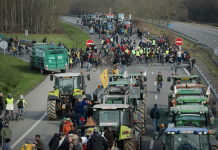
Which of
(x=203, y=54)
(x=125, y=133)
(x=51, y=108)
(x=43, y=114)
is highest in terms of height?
(x=203, y=54)

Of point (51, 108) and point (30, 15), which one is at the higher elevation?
point (30, 15)

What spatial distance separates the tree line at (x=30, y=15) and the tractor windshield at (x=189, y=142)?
6539cm

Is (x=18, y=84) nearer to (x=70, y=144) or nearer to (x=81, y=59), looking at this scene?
(x=81, y=59)

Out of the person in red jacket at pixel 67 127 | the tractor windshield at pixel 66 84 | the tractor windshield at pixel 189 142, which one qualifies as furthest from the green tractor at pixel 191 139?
the tractor windshield at pixel 66 84

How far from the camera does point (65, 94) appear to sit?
22.8 m

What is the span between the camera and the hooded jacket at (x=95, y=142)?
41.4 ft

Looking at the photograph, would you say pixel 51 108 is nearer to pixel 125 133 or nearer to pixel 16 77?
pixel 125 133

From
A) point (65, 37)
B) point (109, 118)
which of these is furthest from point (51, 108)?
point (65, 37)

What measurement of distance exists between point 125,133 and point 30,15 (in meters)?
67.9

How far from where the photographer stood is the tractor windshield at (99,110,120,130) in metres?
14.6

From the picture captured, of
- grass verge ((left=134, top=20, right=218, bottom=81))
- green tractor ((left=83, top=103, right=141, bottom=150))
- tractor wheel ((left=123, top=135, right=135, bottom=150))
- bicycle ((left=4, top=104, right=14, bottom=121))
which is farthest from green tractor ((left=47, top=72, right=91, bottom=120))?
grass verge ((left=134, top=20, right=218, bottom=81))

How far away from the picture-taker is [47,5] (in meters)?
75.8

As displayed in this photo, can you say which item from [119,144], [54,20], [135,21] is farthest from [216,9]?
[119,144]

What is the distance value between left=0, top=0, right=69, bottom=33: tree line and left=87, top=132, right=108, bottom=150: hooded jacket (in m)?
64.2
